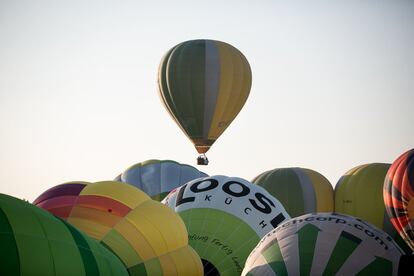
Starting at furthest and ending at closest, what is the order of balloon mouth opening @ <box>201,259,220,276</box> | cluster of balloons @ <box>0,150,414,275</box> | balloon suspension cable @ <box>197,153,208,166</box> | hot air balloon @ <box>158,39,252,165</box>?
balloon suspension cable @ <box>197,153,208,166</box>
hot air balloon @ <box>158,39,252,165</box>
balloon mouth opening @ <box>201,259,220,276</box>
cluster of balloons @ <box>0,150,414,275</box>

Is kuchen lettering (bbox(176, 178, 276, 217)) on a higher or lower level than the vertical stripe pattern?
lower

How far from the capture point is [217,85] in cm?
3250

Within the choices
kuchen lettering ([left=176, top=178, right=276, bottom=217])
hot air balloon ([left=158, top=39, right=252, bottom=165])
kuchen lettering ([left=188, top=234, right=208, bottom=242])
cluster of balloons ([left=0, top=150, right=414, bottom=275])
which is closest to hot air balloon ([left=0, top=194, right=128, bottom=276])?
cluster of balloons ([left=0, top=150, right=414, bottom=275])

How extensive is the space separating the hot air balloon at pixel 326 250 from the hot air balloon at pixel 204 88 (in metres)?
16.6

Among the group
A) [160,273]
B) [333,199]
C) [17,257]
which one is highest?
[17,257]

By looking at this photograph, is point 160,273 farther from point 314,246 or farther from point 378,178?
point 378,178

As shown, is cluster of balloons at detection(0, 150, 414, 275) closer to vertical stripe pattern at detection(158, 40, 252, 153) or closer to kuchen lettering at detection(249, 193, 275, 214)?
kuchen lettering at detection(249, 193, 275, 214)

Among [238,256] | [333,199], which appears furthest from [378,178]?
[238,256]

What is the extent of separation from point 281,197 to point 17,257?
817 inches

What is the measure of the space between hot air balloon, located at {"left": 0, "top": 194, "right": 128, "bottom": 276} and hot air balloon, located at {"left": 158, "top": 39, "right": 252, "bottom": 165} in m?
20.4

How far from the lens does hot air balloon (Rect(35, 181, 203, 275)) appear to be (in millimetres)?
15391

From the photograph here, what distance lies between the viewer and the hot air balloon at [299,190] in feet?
102

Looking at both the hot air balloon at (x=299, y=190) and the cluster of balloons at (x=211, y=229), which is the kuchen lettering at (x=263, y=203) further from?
the hot air balloon at (x=299, y=190)

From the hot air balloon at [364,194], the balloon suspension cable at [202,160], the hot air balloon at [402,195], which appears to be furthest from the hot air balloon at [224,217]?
the balloon suspension cable at [202,160]
